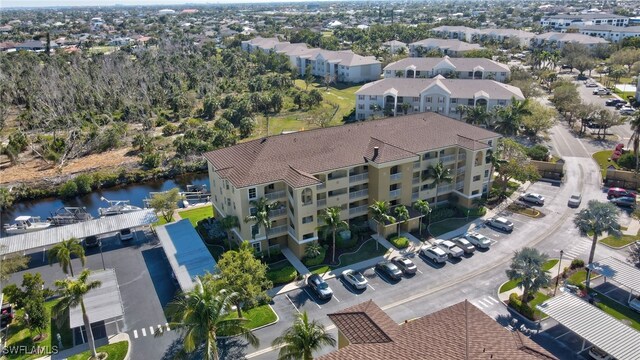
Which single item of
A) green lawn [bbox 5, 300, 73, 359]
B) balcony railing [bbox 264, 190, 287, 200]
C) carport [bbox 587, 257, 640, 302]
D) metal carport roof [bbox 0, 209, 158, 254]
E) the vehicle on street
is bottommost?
the vehicle on street

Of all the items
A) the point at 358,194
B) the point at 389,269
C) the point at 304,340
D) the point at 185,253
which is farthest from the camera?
the point at 358,194

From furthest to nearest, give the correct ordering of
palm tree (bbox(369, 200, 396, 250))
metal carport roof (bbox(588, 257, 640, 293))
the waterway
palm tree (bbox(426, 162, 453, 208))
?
the waterway → palm tree (bbox(426, 162, 453, 208)) → palm tree (bbox(369, 200, 396, 250)) → metal carport roof (bbox(588, 257, 640, 293))

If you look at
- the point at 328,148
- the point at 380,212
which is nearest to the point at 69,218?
the point at 328,148

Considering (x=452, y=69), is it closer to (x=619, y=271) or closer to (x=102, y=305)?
(x=619, y=271)

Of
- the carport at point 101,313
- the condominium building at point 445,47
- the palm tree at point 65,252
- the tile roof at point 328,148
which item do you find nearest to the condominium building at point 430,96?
the tile roof at point 328,148

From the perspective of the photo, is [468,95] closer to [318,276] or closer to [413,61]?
[413,61]

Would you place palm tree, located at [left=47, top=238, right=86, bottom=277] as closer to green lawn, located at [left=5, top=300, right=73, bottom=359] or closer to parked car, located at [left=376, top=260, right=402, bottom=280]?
green lawn, located at [left=5, top=300, right=73, bottom=359]

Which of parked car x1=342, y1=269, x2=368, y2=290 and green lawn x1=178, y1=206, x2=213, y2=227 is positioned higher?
parked car x1=342, y1=269, x2=368, y2=290

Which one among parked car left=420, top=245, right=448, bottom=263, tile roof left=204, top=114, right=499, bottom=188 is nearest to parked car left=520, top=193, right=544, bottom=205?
tile roof left=204, top=114, right=499, bottom=188
